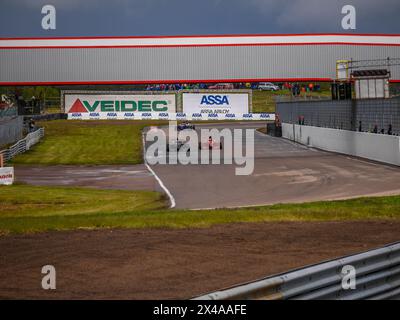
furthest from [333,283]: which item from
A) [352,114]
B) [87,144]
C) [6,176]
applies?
[87,144]

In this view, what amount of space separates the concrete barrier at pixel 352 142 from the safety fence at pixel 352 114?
0.39m

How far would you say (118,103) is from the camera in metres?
77.7

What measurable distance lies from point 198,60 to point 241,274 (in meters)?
64.0

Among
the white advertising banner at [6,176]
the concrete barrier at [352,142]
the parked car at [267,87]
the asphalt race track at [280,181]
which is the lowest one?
the asphalt race track at [280,181]

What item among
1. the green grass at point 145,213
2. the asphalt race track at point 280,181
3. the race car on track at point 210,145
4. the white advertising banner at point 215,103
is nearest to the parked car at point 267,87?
the white advertising banner at point 215,103

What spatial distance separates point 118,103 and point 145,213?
60.6 meters

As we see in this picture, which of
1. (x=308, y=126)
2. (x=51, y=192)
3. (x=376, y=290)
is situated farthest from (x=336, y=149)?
(x=376, y=290)

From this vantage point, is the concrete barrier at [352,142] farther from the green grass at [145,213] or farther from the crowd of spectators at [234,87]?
the crowd of spectators at [234,87]

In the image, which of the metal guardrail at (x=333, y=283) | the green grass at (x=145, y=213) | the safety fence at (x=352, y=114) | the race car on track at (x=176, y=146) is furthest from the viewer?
the race car on track at (x=176, y=146)

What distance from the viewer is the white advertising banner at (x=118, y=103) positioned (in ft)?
251
